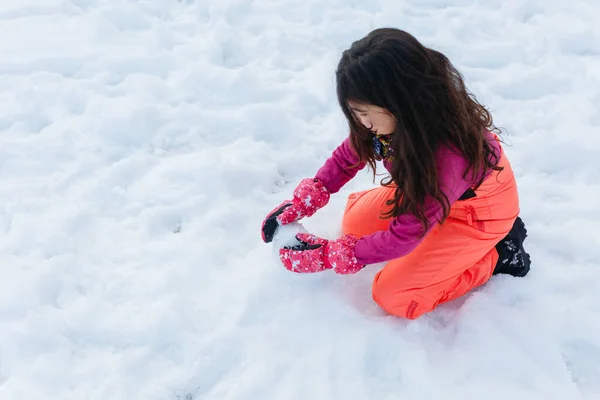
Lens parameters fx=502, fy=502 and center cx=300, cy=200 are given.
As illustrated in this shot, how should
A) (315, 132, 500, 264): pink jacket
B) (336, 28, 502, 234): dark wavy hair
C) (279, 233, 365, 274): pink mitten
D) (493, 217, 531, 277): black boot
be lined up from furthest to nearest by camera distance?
(493, 217, 531, 277): black boot, (279, 233, 365, 274): pink mitten, (315, 132, 500, 264): pink jacket, (336, 28, 502, 234): dark wavy hair

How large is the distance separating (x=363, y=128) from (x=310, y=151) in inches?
29.8

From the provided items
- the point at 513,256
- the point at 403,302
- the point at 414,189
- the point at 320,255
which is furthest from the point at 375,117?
the point at 513,256

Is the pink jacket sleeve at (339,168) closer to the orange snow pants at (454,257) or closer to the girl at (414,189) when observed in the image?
the girl at (414,189)

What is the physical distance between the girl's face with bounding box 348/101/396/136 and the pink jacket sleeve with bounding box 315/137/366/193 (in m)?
0.41

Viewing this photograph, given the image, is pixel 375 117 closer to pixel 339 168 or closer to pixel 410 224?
pixel 410 224

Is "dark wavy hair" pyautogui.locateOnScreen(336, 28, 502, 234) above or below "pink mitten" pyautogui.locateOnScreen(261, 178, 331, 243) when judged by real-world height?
above

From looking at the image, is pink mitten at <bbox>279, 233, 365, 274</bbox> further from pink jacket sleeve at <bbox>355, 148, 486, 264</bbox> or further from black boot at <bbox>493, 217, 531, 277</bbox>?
black boot at <bbox>493, 217, 531, 277</bbox>

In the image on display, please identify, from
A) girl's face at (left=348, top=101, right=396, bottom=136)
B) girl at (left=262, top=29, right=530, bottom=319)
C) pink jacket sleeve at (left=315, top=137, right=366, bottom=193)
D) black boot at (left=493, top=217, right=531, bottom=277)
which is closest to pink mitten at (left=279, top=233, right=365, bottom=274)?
girl at (left=262, top=29, right=530, bottom=319)

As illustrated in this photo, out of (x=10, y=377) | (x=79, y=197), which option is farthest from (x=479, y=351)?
(x=79, y=197)

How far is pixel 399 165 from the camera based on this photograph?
1.30 metres

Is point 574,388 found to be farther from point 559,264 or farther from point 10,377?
point 10,377

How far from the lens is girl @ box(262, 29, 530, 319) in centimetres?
118

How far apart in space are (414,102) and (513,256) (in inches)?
31.4

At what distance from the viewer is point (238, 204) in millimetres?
2008
